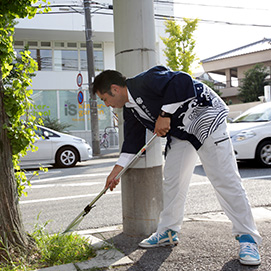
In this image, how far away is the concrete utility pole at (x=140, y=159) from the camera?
3197 mm

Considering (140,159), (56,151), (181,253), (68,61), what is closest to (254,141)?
(140,159)

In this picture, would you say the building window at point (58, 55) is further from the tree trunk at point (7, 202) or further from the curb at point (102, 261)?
the curb at point (102, 261)

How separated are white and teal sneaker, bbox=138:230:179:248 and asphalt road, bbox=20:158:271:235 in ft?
3.52

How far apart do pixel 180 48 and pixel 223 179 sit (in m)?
18.1

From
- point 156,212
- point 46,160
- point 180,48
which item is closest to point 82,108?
point 180,48

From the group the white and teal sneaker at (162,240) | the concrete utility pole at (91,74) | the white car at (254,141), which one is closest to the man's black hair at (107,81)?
the white and teal sneaker at (162,240)

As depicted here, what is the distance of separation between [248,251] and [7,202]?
5.78 feet

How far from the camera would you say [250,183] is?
20.5 ft

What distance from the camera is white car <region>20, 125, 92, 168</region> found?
32.4 ft

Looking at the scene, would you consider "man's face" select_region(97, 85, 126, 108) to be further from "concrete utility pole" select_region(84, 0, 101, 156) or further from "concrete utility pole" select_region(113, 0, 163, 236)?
"concrete utility pole" select_region(84, 0, 101, 156)

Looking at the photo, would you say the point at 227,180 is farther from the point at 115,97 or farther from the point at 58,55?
the point at 58,55

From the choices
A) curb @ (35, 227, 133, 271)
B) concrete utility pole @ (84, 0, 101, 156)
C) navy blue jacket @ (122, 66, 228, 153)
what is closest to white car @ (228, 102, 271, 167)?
navy blue jacket @ (122, 66, 228, 153)

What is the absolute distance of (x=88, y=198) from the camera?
5.82m

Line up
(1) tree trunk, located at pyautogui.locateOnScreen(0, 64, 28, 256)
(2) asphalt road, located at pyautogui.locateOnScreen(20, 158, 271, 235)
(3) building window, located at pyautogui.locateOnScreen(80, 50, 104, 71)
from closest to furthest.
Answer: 1. (1) tree trunk, located at pyautogui.locateOnScreen(0, 64, 28, 256)
2. (2) asphalt road, located at pyautogui.locateOnScreen(20, 158, 271, 235)
3. (3) building window, located at pyautogui.locateOnScreen(80, 50, 104, 71)
